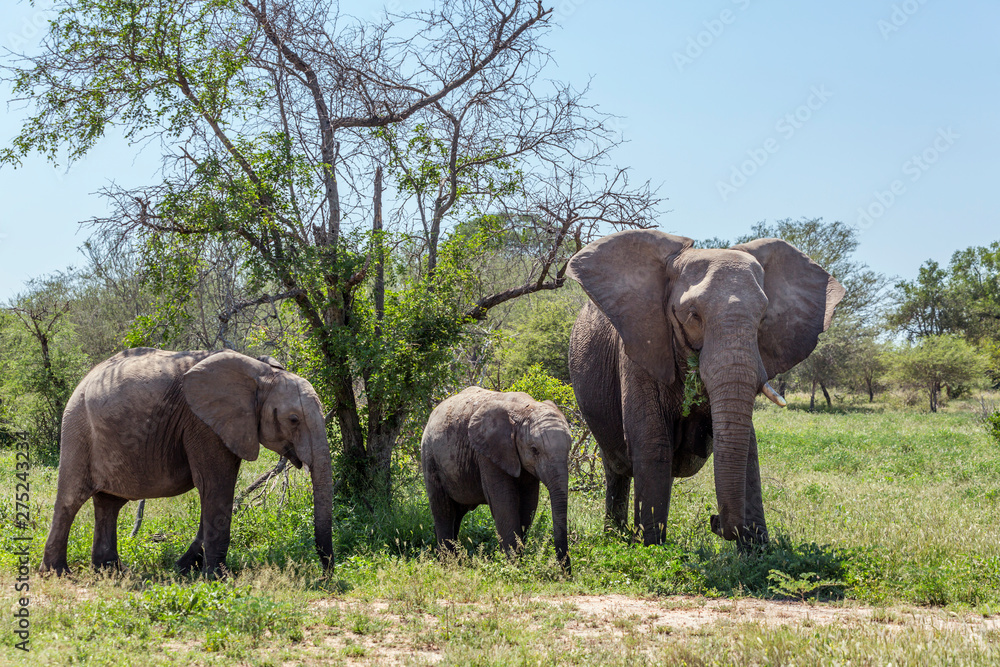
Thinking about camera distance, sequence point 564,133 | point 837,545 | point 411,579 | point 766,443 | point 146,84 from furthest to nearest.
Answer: point 766,443, point 564,133, point 146,84, point 837,545, point 411,579

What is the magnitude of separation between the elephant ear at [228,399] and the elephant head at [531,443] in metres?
2.33

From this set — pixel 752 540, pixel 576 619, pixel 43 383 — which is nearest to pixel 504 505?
pixel 576 619

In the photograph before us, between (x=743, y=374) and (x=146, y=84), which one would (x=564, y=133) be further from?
(x=743, y=374)

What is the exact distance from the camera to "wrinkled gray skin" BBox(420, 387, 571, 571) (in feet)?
25.9

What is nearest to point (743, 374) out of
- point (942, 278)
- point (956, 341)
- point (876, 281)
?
point (956, 341)

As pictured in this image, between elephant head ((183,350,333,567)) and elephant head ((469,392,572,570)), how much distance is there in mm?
1662

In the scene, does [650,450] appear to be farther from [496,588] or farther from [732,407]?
[496,588]

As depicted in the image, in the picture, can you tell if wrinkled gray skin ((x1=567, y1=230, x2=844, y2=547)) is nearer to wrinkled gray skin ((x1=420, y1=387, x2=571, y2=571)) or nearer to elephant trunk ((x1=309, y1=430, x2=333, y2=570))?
wrinkled gray skin ((x1=420, y1=387, x2=571, y2=571))

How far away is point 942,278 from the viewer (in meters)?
55.9

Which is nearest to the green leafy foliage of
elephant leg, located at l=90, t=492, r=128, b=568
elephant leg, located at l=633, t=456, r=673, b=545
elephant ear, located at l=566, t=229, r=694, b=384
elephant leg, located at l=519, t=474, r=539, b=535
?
elephant leg, located at l=519, t=474, r=539, b=535

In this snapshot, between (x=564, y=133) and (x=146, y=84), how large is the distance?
6163mm

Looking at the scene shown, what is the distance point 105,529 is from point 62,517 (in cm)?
49

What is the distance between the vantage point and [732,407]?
7.02m

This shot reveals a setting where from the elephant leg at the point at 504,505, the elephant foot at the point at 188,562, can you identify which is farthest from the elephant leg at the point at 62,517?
the elephant leg at the point at 504,505
